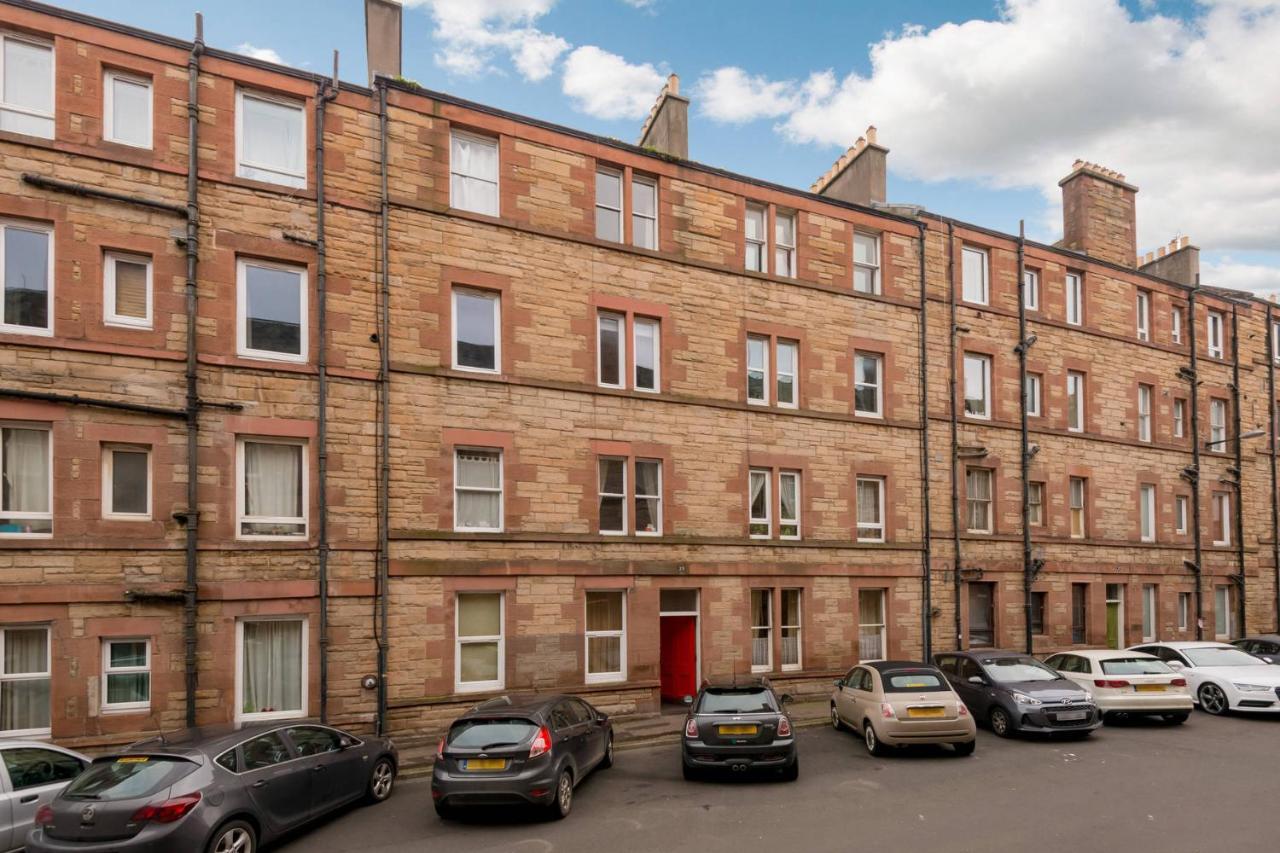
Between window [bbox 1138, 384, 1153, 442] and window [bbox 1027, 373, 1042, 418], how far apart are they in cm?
474

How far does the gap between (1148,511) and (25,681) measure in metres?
28.9

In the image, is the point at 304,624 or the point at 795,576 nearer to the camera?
the point at 304,624

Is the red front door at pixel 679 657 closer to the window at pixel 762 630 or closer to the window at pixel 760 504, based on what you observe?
the window at pixel 762 630

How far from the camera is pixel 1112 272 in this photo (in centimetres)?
2520

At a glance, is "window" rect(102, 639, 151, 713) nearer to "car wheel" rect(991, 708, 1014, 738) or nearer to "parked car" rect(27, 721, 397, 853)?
"parked car" rect(27, 721, 397, 853)

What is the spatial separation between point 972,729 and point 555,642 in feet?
25.4

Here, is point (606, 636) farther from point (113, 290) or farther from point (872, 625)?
point (113, 290)

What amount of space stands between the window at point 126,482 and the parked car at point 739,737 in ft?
31.4

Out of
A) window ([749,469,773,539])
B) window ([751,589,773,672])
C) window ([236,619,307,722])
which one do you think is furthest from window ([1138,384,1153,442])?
window ([236,619,307,722])

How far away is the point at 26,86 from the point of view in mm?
12977

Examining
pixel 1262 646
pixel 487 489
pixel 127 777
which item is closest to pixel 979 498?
pixel 1262 646

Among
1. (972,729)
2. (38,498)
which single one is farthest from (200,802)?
(972,729)

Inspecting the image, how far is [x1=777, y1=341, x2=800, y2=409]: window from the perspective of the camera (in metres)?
19.5

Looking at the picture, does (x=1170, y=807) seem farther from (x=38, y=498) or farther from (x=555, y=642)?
(x=38, y=498)
